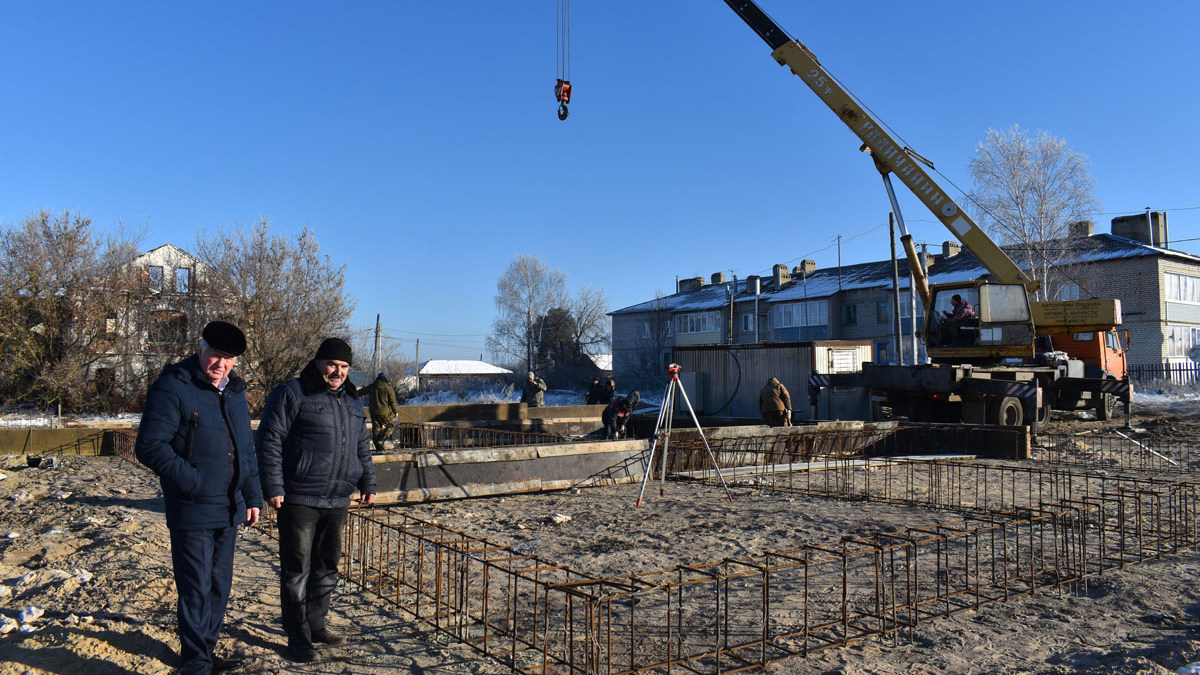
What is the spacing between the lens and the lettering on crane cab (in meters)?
18.3

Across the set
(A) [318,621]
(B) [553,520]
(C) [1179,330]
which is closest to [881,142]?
(B) [553,520]

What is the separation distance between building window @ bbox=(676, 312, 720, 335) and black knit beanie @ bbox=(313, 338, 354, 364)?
147 feet

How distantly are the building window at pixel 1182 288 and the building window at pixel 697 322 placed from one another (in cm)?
2234

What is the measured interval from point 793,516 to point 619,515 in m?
1.82

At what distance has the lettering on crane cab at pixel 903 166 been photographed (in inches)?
719

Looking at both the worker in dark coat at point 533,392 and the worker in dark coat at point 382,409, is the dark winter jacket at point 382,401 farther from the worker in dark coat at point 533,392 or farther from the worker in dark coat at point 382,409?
the worker in dark coat at point 533,392

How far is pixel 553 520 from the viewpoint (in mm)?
7988

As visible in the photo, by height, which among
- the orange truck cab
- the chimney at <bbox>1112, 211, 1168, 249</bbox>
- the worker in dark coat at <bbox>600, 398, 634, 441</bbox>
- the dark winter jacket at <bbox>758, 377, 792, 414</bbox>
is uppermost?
the chimney at <bbox>1112, 211, 1168, 249</bbox>

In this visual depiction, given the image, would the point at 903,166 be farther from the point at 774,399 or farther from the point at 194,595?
the point at 194,595

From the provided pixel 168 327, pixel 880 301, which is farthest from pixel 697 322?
pixel 168 327

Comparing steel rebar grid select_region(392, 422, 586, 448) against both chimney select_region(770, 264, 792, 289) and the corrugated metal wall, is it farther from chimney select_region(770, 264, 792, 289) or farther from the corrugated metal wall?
chimney select_region(770, 264, 792, 289)

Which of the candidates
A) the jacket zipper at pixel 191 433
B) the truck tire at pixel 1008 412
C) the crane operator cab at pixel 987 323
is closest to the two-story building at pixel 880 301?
the crane operator cab at pixel 987 323

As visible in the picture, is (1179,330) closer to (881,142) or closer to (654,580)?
(881,142)

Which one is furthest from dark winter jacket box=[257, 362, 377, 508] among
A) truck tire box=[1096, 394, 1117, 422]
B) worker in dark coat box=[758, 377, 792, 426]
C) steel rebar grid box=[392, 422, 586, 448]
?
truck tire box=[1096, 394, 1117, 422]
